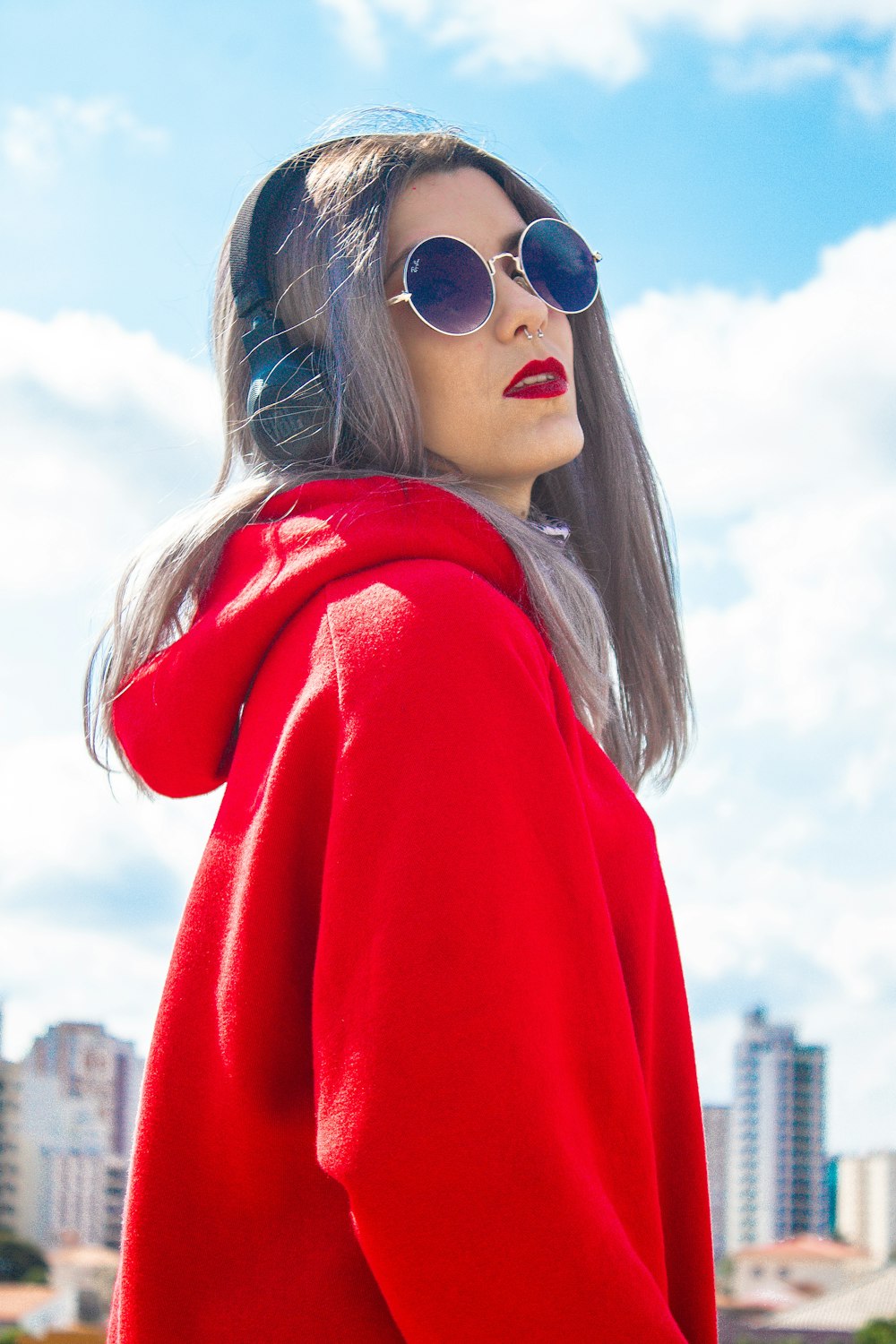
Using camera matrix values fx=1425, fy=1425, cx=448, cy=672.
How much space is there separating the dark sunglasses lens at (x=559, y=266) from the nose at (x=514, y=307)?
2 centimetres

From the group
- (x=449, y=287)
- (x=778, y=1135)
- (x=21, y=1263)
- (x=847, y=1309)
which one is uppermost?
(x=449, y=287)

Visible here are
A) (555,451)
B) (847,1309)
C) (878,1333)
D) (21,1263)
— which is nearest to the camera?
(555,451)

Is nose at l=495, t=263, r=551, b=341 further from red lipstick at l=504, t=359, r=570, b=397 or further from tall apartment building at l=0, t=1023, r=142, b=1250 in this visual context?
tall apartment building at l=0, t=1023, r=142, b=1250

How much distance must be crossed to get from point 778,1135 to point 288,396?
68.2 metres

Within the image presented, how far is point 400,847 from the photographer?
1.14 metres

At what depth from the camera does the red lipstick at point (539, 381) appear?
164 centimetres

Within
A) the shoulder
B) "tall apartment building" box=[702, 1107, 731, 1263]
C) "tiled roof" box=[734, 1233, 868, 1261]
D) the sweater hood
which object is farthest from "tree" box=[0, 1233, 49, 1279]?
the shoulder

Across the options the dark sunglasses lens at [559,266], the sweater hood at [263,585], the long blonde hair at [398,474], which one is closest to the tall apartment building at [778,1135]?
the long blonde hair at [398,474]

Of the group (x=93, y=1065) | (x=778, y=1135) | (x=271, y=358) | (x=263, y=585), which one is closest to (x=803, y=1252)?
(x=778, y=1135)

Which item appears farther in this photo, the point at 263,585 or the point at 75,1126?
the point at 75,1126

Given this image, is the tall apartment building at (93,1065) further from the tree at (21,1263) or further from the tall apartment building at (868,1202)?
the tall apartment building at (868,1202)

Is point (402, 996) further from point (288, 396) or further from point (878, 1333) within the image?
point (878, 1333)

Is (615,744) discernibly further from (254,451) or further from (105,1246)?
(105,1246)

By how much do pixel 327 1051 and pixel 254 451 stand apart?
90cm
